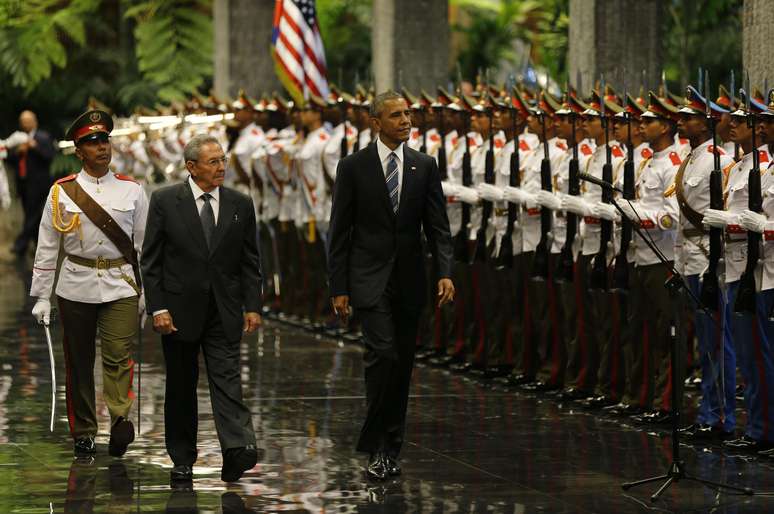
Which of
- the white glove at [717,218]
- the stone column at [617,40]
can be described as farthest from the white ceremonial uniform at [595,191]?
the stone column at [617,40]

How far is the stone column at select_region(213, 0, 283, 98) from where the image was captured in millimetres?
28156

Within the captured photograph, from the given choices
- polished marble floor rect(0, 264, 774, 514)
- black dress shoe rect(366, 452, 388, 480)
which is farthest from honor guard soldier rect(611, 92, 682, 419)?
black dress shoe rect(366, 452, 388, 480)

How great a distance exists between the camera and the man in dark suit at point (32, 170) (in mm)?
28500

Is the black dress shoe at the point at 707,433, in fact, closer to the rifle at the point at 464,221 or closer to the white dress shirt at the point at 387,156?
the white dress shirt at the point at 387,156

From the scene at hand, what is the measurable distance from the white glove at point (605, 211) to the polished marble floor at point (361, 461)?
1268 millimetres

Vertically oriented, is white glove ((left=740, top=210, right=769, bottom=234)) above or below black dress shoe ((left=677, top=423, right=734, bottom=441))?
above

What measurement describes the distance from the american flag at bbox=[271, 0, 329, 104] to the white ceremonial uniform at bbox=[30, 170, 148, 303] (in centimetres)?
1020

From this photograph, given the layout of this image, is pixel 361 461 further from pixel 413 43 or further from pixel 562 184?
pixel 413 43

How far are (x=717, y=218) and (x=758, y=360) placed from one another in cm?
82

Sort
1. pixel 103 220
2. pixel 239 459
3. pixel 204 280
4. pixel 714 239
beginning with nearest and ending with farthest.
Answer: pixel 239 459
pixel 204 280
pixel 103 220
pixel 714 239

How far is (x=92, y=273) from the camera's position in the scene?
10.8 m

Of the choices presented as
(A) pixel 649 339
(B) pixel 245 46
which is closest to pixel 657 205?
(A) pixel 649 339

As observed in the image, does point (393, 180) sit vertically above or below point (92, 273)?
above

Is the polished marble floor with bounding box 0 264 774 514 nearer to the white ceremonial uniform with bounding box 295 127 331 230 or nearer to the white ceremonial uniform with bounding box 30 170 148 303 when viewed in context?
the white ceremonial uniform with bounding box 30 170 148 303
